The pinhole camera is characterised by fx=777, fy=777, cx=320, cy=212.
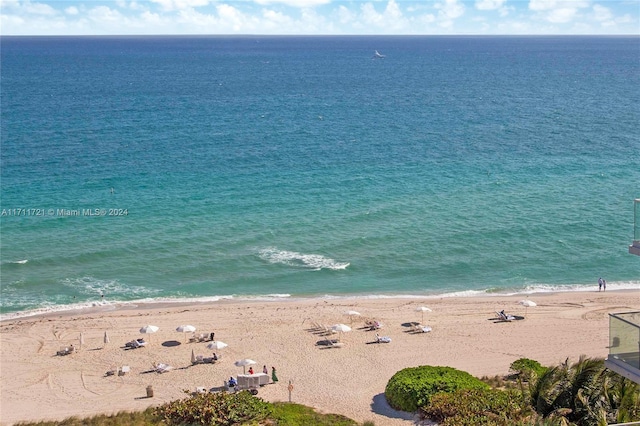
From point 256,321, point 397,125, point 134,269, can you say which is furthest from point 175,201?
point 397,125

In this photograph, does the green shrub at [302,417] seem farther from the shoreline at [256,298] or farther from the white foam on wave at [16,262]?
the white foam on wave at [16,262]

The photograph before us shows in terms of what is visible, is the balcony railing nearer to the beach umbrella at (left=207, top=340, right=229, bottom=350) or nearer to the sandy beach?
the sandy beach

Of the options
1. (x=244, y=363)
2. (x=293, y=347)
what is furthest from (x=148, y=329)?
(x=293, y=347)

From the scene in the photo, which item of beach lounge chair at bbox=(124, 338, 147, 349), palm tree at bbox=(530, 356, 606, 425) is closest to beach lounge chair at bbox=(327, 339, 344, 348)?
beach lounge chair at bbox=(124, 338, 147, 349)

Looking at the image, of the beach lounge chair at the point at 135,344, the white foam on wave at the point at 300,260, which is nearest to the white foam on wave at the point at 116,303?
the white foam on wave at the point at 300,260

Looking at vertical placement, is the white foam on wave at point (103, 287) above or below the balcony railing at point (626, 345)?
below

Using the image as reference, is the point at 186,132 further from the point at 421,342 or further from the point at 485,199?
the point at 421,342
